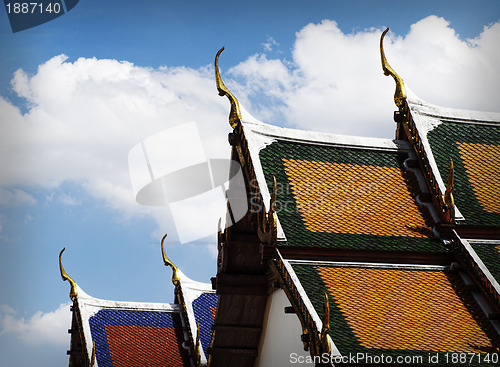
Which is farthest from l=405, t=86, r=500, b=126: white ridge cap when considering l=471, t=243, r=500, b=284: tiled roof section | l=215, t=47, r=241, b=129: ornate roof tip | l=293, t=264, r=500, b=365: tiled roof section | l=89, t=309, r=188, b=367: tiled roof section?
l=89, t=309, r=188, b=367: tiled roof section

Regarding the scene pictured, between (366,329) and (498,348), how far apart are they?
1476mm

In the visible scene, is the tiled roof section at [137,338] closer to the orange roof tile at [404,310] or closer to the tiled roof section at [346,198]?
the tiled roof section at [346,198]

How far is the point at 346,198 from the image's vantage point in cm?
1115

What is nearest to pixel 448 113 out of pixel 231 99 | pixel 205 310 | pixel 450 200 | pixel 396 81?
pixel 396 81

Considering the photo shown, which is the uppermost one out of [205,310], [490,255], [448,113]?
[205,310]

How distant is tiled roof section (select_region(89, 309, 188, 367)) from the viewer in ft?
63.3

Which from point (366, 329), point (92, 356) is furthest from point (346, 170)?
point (92, 356)

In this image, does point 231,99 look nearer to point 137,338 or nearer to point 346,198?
point 346,198

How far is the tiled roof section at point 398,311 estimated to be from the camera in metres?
8.70

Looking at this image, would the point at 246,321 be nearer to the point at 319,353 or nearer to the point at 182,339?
the point at 319,353

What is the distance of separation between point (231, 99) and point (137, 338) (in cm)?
1072

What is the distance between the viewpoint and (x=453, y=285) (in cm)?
995
